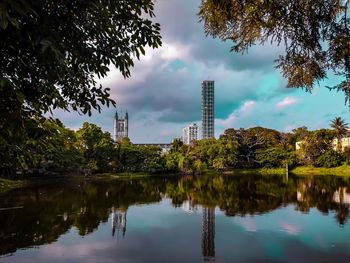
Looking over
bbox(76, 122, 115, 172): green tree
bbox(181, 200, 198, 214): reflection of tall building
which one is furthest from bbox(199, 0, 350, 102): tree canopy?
bbox(76, 122, 115, 172): green tree

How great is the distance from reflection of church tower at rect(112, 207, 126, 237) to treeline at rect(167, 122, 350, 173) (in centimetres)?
5664

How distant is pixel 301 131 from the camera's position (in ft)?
330

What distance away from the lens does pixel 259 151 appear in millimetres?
97312

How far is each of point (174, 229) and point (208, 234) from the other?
108 inches

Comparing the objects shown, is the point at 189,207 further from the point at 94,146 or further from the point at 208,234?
the point at 94,146

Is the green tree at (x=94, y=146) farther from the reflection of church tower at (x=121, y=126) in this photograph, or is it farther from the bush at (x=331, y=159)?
the reflection of church tower at (x=121, y=126)

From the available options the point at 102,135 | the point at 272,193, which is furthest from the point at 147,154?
the point at 272,193

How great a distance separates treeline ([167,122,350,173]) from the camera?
8738 centimetres

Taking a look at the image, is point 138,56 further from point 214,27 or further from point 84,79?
point 214,27

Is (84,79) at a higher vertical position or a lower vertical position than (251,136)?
lower

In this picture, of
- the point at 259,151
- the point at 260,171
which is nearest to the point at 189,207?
the point at 260,171

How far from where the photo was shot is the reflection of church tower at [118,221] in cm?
2366

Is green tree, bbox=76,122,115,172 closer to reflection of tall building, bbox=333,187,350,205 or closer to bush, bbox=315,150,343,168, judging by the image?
reflection of tall building, bbox=333,187,350,205

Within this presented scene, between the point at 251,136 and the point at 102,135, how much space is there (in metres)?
43.7
